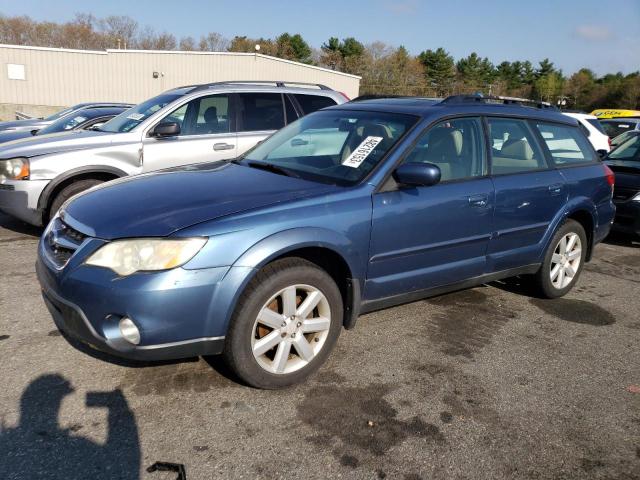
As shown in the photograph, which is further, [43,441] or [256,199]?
[256,199]

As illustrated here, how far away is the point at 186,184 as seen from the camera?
3502 mm

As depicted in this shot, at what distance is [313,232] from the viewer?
10.2 feet

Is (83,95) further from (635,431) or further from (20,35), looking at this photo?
(20,35)

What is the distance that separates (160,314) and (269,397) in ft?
2.69

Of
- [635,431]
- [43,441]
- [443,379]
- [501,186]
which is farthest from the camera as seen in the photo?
[501,186]

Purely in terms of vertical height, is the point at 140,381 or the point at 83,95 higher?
the point at 83,95

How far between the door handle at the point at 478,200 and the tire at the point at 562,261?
108 cm

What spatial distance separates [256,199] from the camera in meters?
3.15

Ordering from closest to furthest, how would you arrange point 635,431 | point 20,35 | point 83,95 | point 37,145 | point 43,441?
point 43,441
point 635,431
point 37,145
point 83,95
point 20,35

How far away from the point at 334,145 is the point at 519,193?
1.49 m

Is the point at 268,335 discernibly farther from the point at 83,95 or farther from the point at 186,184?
the point at 83,95

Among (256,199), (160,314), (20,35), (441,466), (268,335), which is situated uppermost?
(20,35)

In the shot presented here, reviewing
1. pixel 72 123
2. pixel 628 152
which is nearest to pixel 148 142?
pixel 72 123

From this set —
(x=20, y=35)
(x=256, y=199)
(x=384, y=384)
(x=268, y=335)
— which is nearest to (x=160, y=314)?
(x=268, y=335)
